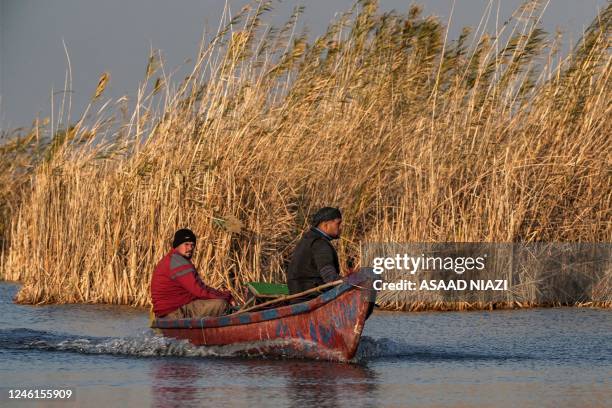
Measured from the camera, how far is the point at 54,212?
17.9 metres

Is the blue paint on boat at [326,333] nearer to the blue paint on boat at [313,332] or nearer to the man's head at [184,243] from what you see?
the blue paint on boat at [313,332]

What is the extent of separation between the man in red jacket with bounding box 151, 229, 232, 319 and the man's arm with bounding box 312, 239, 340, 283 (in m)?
1.37

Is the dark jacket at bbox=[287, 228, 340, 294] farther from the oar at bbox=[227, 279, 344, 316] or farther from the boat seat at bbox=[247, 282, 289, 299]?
the boat seat at bbox=[247, 282, 289, 299]

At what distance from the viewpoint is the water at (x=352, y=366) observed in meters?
9.54

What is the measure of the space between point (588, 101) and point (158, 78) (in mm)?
5906

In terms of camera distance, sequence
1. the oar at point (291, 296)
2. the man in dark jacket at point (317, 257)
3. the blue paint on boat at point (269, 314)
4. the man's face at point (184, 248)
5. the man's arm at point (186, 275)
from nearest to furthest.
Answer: the oar at point (291, 296), the blue paint on boat at point (269, 314), the man in dark jacket at point (317, 257), the man's arm at point (186, 275), the man's face at point (184, 248)

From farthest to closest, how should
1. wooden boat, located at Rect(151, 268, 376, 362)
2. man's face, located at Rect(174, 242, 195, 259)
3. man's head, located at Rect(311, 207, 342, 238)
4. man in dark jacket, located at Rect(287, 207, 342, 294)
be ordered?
man's face, located at Rect(174, 242, 195, 259) < man's head, located at Rect(311, 207, 342, 238) < man in dark jacket, located at Rect(287, 207, 342, 294) < wooden boat, located at Rect(151, 268, 376, 362)

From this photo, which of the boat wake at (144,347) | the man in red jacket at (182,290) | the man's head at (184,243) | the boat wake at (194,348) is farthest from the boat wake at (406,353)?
the man's head at (184,243)

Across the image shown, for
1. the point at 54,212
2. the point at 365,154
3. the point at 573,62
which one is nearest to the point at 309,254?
the point at 365,154

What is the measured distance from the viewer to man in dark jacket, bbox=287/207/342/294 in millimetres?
12078

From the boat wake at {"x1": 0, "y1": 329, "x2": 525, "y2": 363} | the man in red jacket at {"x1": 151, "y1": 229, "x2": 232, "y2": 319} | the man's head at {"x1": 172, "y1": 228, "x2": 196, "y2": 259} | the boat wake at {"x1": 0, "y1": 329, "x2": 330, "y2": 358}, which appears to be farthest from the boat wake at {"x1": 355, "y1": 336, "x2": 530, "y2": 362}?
the man's head at {"x1": 172, "y1": 228, "x2": 196, "y2": 259}

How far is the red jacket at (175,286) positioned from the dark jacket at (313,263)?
98cm

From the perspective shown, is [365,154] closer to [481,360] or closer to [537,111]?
[537,111]

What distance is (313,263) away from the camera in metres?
12.3
